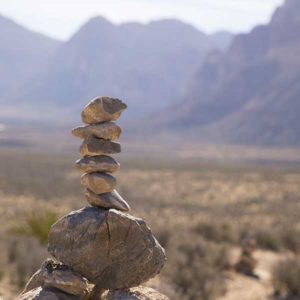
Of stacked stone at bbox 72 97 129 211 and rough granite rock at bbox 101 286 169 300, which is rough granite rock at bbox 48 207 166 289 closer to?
rough granite rock at bbox 101 286 169 300

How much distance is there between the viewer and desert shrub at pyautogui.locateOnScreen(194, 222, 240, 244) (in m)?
17.9

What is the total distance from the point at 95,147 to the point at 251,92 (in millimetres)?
114716

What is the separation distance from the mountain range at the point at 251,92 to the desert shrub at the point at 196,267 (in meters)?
83.5

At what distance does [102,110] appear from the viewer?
539cm

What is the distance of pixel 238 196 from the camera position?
3534 centimetres

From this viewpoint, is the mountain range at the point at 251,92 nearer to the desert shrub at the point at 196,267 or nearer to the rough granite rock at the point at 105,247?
the desert shrub at the point at 196,267

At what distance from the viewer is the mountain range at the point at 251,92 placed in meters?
101

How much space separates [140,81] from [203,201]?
155m

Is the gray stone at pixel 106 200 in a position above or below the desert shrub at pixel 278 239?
above

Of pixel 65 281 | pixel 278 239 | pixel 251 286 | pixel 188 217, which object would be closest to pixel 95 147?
pixel 65 281

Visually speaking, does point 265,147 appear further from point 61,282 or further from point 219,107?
point 61,282

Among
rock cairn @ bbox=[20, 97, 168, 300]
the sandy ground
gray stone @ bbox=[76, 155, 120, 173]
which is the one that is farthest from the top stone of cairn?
the sandy ground

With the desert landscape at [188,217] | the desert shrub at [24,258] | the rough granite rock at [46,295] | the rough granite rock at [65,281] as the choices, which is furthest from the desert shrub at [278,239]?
Answer: the rough granite rock at [46,295]

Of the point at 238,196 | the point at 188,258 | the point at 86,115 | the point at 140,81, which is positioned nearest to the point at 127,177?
the point at 238,196
